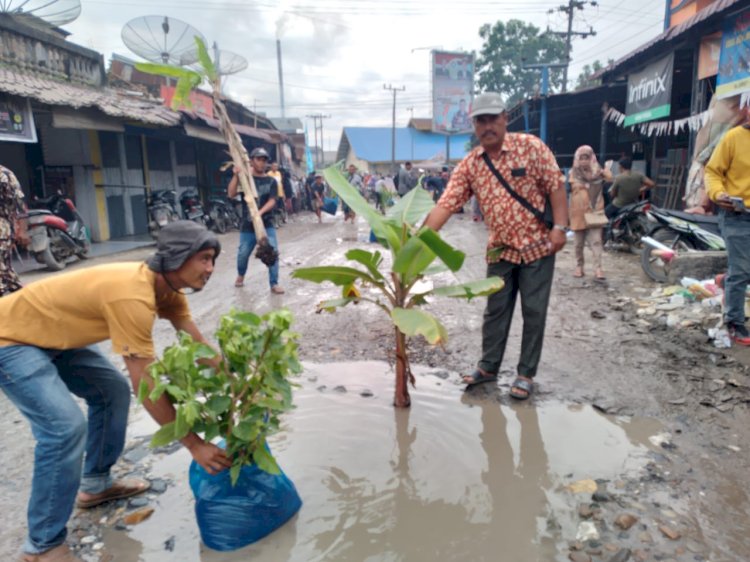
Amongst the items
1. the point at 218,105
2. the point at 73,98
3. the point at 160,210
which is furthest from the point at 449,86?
the point at 218,105

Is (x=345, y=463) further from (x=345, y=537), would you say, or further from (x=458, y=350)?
(x=458, y=350)

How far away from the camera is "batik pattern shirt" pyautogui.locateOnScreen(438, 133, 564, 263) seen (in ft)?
11.0

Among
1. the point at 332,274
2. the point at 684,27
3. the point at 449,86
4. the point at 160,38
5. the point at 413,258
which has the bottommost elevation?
the point at 332,274

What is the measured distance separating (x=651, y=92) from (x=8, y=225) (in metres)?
10.0

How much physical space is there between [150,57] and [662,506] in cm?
1358

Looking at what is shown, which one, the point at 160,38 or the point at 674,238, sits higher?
the point at 160,38

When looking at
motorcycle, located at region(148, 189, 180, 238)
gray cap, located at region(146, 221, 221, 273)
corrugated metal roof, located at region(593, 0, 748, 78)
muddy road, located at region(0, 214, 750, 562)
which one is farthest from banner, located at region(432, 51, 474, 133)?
gray cap, located at region(146, 221, 221, 273)

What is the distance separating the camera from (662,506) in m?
2.41

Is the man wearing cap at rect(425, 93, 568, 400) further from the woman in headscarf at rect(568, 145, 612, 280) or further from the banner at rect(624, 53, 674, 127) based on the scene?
the banner at rect(624, 53, 674, 127)

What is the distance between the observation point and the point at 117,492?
2.54 meters

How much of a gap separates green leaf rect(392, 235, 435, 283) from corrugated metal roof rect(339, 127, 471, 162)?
138 feet

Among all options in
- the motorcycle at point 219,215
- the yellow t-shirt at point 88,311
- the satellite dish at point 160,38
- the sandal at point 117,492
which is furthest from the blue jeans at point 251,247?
the motorcycle at point 219,215

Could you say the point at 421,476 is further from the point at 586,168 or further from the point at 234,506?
the point at 586,168

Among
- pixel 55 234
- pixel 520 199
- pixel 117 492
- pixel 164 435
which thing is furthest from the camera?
pixel 55 234
